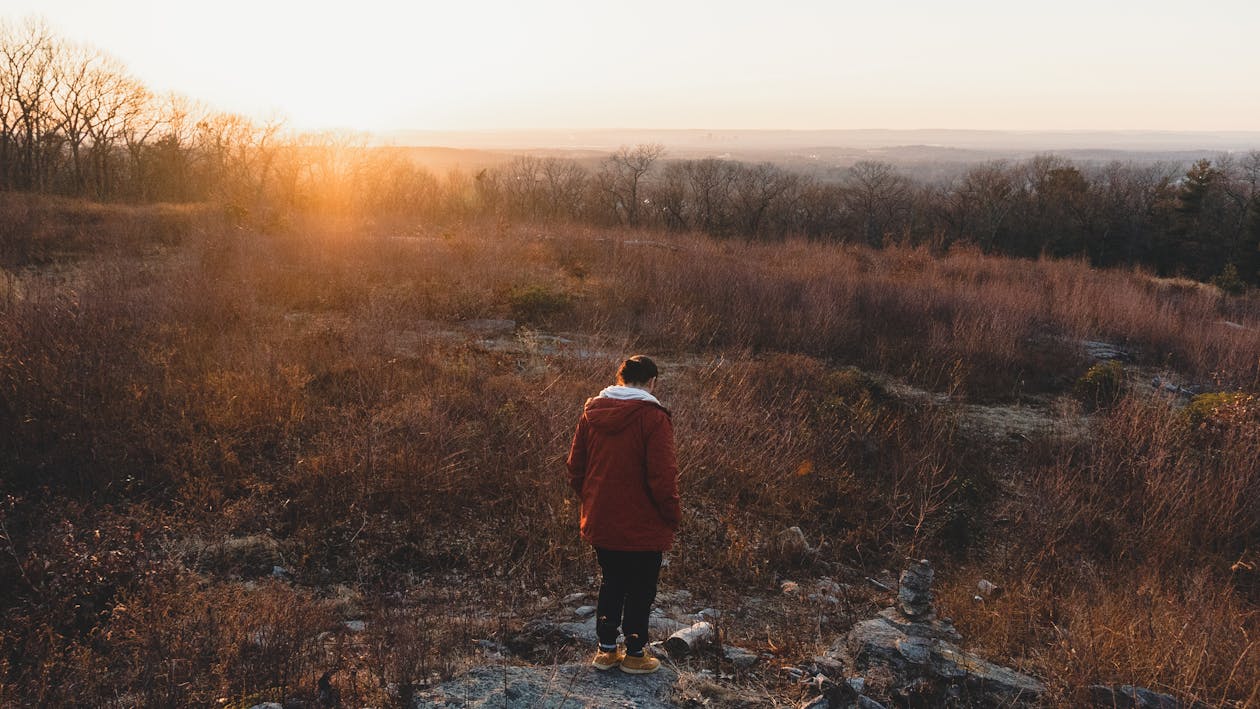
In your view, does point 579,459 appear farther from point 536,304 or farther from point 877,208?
point 877,208

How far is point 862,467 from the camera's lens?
7145mm

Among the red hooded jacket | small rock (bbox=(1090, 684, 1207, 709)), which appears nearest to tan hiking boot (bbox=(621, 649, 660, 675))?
the red hooded jacket

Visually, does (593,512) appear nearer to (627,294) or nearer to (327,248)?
(627,294)

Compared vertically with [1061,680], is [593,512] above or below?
above

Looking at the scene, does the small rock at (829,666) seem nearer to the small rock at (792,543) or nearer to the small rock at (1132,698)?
the small rock at (1132,698)

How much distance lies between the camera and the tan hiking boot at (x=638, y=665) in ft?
11.1

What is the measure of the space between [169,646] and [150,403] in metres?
3.69

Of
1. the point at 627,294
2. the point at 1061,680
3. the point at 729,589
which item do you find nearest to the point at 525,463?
the point at 729,589

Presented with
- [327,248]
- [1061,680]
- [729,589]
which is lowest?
[729,589]

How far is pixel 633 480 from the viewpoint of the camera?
3.21m

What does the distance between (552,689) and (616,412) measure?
1.41 metres

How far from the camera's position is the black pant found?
3.32 metres

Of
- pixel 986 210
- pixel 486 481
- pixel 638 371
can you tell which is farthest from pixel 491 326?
pixel 986 210

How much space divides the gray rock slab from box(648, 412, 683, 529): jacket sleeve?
0.92m
